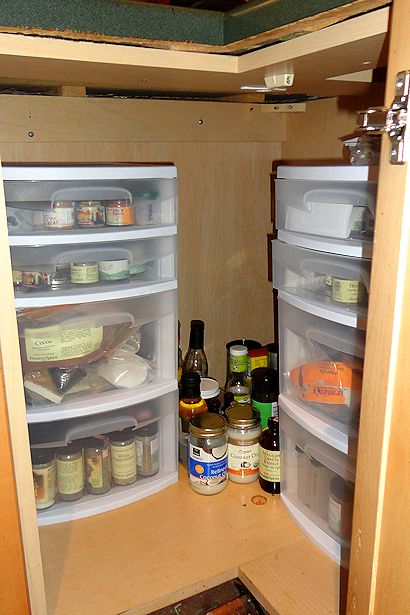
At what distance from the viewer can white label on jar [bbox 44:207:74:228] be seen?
94cm

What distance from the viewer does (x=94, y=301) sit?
969 millimetres

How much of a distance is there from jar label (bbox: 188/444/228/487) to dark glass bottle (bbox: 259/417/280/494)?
71 mm

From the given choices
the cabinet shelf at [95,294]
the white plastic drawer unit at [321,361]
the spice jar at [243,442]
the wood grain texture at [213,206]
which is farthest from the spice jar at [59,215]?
the spice jar at [243,442]

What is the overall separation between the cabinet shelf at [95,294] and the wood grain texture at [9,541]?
27 centimetres

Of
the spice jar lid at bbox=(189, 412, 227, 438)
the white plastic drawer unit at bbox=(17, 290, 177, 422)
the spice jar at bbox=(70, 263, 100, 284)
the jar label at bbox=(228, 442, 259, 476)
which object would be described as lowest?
the jar label at bbox=(228, 442, 259, 476)

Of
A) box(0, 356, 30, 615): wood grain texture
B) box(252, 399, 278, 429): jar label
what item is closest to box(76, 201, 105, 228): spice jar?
box(0, 356, 30, 615): wood grain texture

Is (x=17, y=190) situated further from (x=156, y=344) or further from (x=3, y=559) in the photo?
(x=3, y=559)

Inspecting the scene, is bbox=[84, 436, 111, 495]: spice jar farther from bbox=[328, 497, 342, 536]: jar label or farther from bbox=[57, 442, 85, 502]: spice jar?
bbox=[328, 497, 342, 536]: jar label

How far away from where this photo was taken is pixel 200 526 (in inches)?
40.9

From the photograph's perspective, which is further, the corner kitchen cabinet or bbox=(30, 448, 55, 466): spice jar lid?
bbox=(30, 448, 55, 466): spice jar lid

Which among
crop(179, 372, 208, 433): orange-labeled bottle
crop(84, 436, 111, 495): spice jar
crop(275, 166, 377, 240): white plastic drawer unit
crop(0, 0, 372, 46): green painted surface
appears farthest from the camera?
crop(179, 372, 208, 433): orange-labeled bottle

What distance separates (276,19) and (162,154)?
0.57 m

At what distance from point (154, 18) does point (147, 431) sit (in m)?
0.71

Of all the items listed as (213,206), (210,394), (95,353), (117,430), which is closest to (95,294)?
(95,353)
